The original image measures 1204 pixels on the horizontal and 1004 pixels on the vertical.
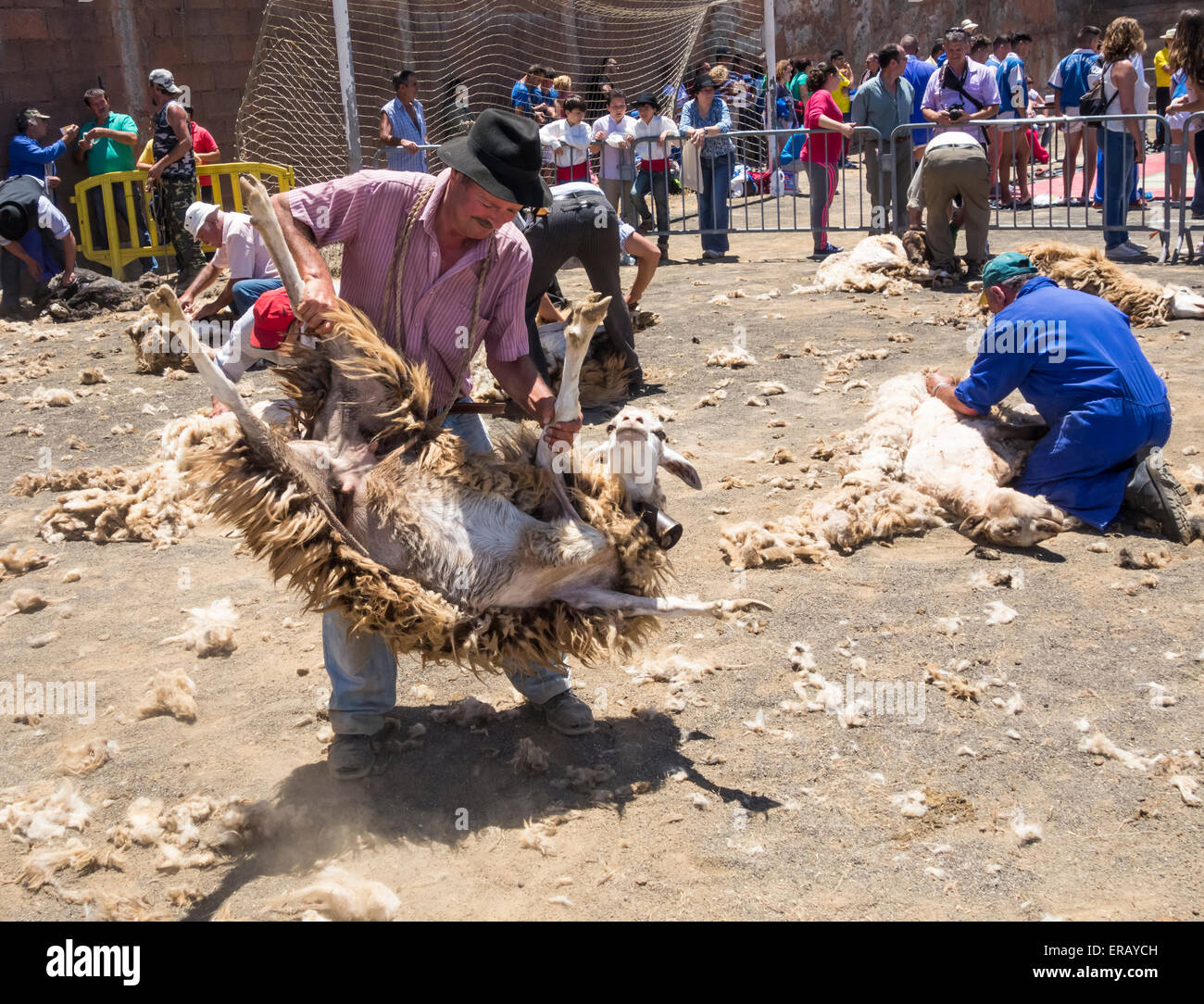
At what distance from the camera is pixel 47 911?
3027 mm

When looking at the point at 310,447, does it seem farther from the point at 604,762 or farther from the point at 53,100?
the point at 53,100

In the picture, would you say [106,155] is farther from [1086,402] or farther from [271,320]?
[1086,402]

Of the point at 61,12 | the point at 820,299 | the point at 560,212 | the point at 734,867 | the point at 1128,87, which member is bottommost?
the point at 734,867

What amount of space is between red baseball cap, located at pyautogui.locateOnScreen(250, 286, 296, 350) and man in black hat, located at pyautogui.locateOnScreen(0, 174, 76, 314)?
6715 mm

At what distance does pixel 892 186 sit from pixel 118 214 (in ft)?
27.9

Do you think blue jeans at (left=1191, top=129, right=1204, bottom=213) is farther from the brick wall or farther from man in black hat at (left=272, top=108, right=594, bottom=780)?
the brick wall

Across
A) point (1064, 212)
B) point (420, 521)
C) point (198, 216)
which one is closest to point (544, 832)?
point (420, 521)

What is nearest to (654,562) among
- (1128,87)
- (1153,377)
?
(1153,377)

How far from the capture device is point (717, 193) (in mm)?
12492

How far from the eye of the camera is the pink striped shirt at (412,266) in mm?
3445

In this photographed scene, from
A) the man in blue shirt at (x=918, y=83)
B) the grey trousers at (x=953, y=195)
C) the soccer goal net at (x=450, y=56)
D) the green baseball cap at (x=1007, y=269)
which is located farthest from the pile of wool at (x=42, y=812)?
the man in blue shirt at (x=918, y=83)

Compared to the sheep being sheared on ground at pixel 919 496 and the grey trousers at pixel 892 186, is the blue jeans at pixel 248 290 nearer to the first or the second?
the sheep being sheared on ground at pixel 919 496

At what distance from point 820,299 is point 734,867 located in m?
7.46

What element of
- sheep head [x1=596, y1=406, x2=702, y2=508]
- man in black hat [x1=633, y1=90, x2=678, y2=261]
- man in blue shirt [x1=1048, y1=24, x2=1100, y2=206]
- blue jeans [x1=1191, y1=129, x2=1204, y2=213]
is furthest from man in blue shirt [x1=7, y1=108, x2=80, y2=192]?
blue jeans [x1=1191, y1=129, x2=1204, y2=213]
